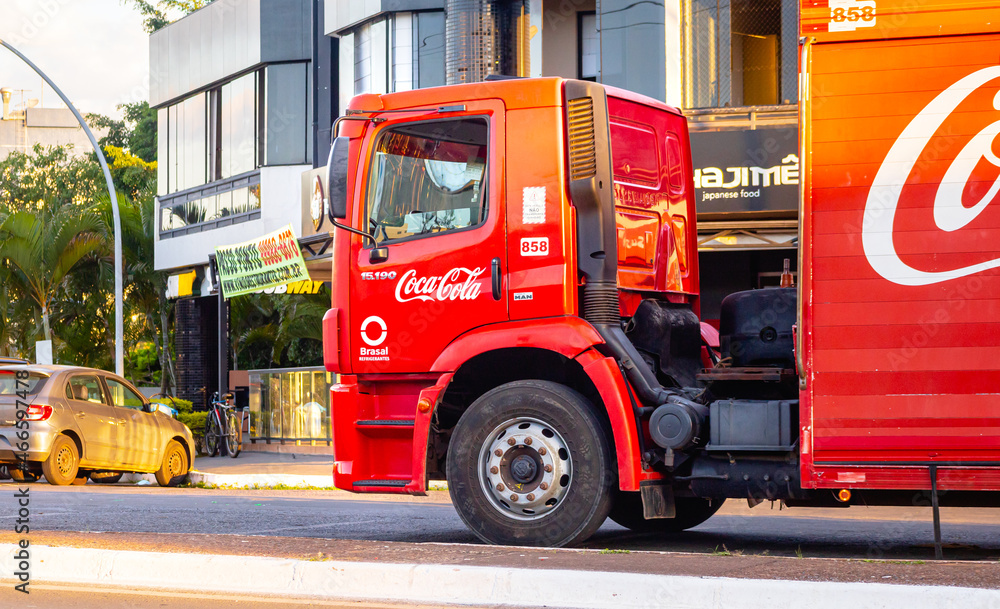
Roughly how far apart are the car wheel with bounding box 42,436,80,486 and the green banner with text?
708cm

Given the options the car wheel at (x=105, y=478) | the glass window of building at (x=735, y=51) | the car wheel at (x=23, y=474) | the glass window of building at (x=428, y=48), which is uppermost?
the glass window of building at (x=428, y=48)

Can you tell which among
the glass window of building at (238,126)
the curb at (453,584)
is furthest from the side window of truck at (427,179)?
the glass window of building at (238,126)

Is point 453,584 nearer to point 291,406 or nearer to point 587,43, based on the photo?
point 587,43

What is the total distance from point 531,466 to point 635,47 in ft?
40.2

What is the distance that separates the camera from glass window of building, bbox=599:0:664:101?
1844 centimetres

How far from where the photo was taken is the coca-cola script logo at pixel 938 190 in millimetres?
6598

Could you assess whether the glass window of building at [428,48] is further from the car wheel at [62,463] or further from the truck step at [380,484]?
the truck step at [380,484]

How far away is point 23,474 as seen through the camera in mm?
16438

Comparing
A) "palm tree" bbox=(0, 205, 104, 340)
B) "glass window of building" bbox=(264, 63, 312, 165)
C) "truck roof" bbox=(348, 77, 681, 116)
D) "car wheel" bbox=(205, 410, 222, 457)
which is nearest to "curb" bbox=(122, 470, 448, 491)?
"car wheel" bbox=(205, 410, 222, 457)

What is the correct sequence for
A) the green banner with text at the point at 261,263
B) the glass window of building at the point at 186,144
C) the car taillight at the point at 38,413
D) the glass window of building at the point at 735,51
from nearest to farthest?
1. the car taillight at the point at 38,413
2. the glass window of building at the point at 735,51
3. the green banner with text at the point at 261,263
4. the glass window of building at the point at 186,144

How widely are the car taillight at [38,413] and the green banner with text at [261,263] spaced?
24.2ft

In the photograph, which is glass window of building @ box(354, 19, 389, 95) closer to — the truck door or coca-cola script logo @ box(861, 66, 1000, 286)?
the truck door

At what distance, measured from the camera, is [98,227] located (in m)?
30.6

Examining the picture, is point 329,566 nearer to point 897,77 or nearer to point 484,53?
point 897,77
